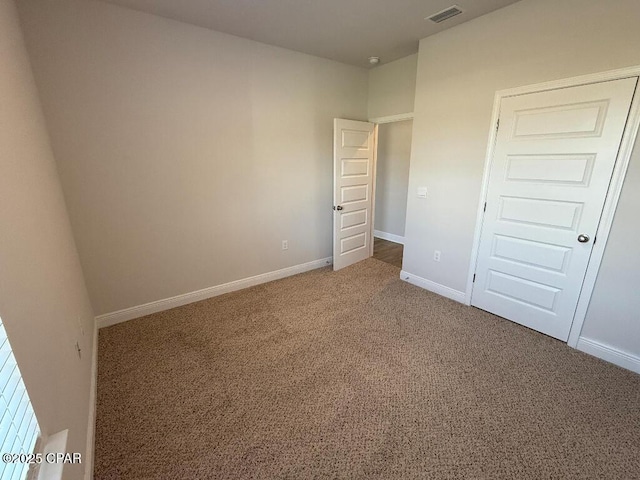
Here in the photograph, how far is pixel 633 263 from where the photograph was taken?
2008 millimetres

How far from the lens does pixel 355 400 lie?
183 centimetres

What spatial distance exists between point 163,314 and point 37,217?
1644 millimetres

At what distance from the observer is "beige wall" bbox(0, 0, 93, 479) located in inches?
39.1

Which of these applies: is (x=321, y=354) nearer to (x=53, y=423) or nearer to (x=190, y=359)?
(x=190, y=359)

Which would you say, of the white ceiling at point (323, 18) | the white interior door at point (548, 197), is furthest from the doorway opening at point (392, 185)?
the white interior door at point (548, 197)

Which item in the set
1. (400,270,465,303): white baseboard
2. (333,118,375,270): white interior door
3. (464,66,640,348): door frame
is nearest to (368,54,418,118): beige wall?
(333,118,375,270): white interior door

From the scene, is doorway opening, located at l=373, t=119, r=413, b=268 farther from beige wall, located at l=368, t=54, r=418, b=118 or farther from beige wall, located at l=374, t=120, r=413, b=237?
beige wall, located at l=368, t=54, r=418, b=118

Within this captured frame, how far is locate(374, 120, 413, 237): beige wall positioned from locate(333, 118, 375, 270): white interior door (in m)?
1.22

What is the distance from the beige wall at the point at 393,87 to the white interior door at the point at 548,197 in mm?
1305

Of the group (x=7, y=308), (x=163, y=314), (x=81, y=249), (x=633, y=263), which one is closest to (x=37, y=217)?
(x=7, y=308)

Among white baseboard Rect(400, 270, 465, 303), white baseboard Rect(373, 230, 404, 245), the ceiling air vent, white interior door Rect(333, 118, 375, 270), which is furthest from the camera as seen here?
white baseboard Rect(373, 230, 404, 245)

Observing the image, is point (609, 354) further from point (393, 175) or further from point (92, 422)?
point (393, 175)

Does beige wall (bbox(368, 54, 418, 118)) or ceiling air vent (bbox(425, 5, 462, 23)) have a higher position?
ceiling air vent (bbox(425, 5, 462, 23))

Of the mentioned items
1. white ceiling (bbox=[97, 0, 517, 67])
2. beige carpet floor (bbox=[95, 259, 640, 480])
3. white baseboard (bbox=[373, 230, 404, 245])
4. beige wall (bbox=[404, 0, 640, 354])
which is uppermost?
white ceiling (bbox=[97, 0, 517, 67])
